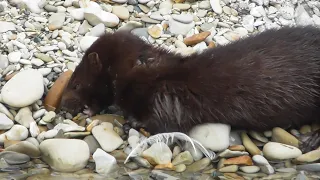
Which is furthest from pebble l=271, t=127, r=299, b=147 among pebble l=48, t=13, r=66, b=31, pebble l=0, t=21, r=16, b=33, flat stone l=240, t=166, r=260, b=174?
pebble l=0, t=21, r=16, b=33

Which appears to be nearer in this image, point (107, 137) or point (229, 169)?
point (229, 169)

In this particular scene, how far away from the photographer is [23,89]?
5.32 metres

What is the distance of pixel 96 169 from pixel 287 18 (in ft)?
10.2

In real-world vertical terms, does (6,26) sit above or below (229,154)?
above

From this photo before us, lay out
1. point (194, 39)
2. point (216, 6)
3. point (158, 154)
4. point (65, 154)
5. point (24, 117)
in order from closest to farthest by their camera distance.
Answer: point (65, 154)
point (158, 154)
point (24, 117)
point (194, 39)
point (216, 6)


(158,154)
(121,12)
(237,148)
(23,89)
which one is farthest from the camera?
(121,12)

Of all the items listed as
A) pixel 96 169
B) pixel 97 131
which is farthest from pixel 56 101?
pixel 96 169

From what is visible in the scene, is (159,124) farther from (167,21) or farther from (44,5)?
(44,5)

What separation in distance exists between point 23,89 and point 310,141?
2.28 metres

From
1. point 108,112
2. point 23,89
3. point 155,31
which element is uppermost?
point 155,31

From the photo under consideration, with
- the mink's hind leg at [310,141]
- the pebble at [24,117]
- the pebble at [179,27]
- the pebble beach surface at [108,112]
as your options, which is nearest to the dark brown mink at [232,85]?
the mink's hind leg at [310,141]

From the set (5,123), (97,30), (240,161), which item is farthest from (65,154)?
(97,30)

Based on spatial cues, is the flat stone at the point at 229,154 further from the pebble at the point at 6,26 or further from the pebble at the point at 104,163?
the pebble at the point at 6,26

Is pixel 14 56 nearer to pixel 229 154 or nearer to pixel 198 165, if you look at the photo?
pixel 198 165
